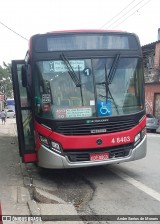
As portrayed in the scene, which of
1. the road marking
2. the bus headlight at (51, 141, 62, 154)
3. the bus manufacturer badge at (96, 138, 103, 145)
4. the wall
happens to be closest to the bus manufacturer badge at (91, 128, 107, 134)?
the bus manufacturer badge at (96, 138, 103, 145)

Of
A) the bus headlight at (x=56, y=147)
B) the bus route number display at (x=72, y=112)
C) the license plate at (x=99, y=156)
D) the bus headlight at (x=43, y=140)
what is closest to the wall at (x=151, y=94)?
the license plate at (x=99, y=156)

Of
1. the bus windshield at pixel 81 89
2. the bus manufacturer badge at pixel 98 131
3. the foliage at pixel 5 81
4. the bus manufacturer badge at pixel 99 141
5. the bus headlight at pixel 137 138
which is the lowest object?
the foliage at pixel 5 81

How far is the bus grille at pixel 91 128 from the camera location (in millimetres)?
7379

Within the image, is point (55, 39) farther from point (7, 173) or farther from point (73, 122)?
point (7, 173)

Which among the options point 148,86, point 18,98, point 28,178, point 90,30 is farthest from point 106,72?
point 148,86

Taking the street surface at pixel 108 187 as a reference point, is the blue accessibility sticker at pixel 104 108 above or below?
above

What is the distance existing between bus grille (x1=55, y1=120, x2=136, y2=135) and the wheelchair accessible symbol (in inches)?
7.9

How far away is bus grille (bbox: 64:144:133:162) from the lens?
7.45 metres

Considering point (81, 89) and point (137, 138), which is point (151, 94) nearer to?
point (137, 138)

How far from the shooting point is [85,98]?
7.56 m

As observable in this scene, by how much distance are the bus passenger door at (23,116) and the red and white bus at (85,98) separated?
303 millimetres

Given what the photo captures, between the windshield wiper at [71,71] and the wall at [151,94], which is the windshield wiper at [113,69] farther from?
the wall at [151,94]

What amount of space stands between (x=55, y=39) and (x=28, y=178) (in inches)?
124

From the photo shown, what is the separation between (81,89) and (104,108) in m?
0.63
